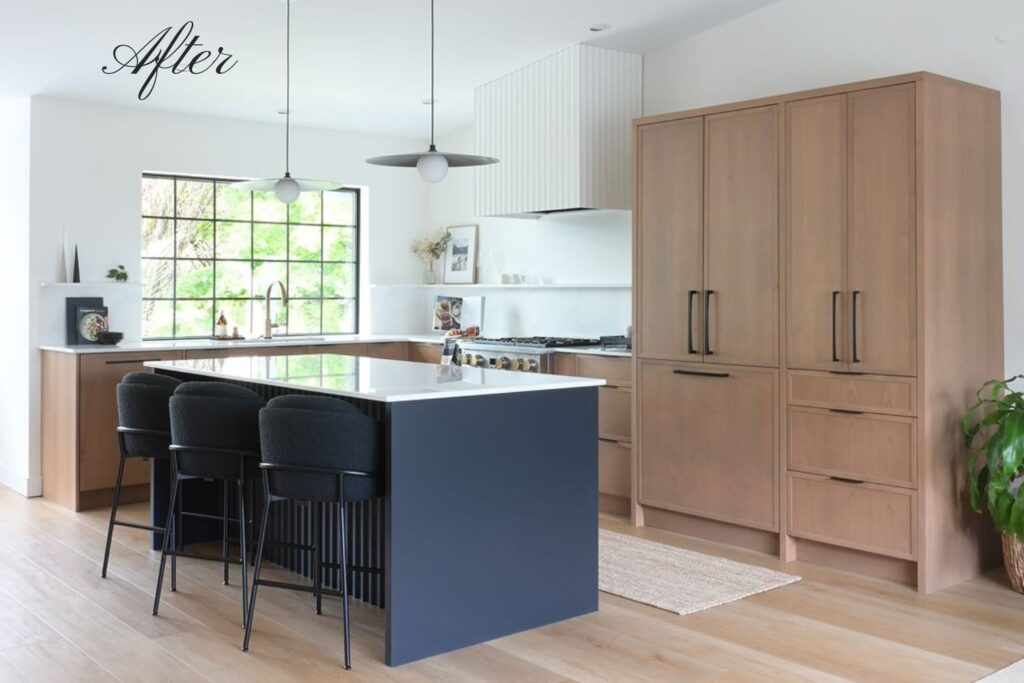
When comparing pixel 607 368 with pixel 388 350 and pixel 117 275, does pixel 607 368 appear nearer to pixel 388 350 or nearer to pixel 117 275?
pixel 388 350

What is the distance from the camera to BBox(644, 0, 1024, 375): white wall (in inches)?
189

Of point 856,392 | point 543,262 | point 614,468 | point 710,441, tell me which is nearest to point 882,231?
point 856,392

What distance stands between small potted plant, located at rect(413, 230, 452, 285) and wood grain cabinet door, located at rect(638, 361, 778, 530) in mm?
3070

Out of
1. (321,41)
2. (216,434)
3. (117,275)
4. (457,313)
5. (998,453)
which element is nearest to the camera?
(216,434)

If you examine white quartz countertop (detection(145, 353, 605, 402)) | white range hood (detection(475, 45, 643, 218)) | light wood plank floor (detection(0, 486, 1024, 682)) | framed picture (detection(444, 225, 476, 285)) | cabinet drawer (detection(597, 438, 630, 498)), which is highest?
white range hood (detection(475, 45, 643, 218))

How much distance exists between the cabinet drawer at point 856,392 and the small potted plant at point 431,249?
3.95m

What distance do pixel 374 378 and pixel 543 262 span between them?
11.1ft

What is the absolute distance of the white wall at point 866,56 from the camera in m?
4.79

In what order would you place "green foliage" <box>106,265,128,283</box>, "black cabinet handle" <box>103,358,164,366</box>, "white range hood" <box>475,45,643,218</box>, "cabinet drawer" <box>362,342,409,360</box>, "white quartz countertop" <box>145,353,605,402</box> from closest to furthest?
"white quartz countertop" <box>145,353,605,402</box>, "black cabinet handle" <box>103,358,164,366</box>, "white range hood" <box>475,45,643,218</box>, "green foliage" <box>106,265,128,283</box>, "cabinet drawer" <box>362,342,409,360</box>

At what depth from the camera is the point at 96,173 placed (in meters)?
6.70

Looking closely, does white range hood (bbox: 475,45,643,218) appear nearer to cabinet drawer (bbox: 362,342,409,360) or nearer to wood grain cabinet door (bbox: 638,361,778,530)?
wood grain cabinet door (bbox: 638,361,778,530)

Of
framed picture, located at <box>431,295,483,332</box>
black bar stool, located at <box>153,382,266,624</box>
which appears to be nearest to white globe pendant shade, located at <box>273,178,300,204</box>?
black bar stool, located at <box>153,382,266,624</box>

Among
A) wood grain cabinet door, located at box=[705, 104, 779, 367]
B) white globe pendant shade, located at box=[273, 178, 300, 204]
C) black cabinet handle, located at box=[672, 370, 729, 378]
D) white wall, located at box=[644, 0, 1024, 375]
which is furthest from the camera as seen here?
black cabinet handle, located at box=[672, 370, 729, 378]

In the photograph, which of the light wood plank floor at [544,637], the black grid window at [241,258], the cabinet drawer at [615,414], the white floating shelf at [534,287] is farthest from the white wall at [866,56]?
the black grid window at [241,258]
